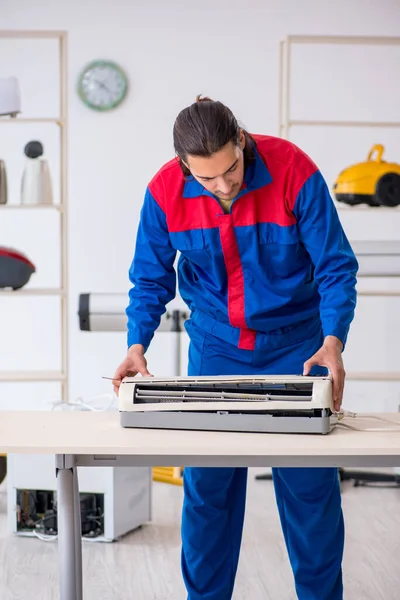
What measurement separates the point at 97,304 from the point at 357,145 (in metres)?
1.89

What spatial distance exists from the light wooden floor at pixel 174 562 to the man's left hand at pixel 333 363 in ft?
3.32

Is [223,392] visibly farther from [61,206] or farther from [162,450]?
[61,206]

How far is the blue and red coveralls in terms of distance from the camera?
186cm

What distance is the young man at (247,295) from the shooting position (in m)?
1.84

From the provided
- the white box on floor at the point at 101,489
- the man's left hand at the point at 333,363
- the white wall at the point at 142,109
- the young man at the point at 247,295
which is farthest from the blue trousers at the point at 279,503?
the white wall at the point at 142,109

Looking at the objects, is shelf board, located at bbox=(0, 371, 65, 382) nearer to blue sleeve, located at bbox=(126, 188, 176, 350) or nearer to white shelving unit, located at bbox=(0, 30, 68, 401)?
white shelving unit, located at bbox=(0, 30, 68, 401)

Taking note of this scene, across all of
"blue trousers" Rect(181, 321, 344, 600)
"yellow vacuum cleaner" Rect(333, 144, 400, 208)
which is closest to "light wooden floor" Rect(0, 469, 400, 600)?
"blue trousers" Rect(181, 321, 344, 600)

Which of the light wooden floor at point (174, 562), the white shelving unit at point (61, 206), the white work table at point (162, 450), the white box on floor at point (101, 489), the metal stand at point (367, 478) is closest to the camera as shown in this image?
the white work table at point (162, 450)

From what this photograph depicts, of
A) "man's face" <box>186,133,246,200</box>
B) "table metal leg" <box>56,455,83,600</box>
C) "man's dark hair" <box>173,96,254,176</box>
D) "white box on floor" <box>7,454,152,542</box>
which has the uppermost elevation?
"man's dark hair" <box>173,96,254,176</box>

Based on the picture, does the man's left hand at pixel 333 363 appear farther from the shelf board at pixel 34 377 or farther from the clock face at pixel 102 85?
the clock face at pixel 102 85

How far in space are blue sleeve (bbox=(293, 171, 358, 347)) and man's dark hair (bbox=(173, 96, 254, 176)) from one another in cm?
22

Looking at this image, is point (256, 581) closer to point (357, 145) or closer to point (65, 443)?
point (65, 443)

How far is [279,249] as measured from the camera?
1891 mm

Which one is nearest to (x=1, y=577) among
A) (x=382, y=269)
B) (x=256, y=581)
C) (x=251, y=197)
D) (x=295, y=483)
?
(x=256, y=581)
